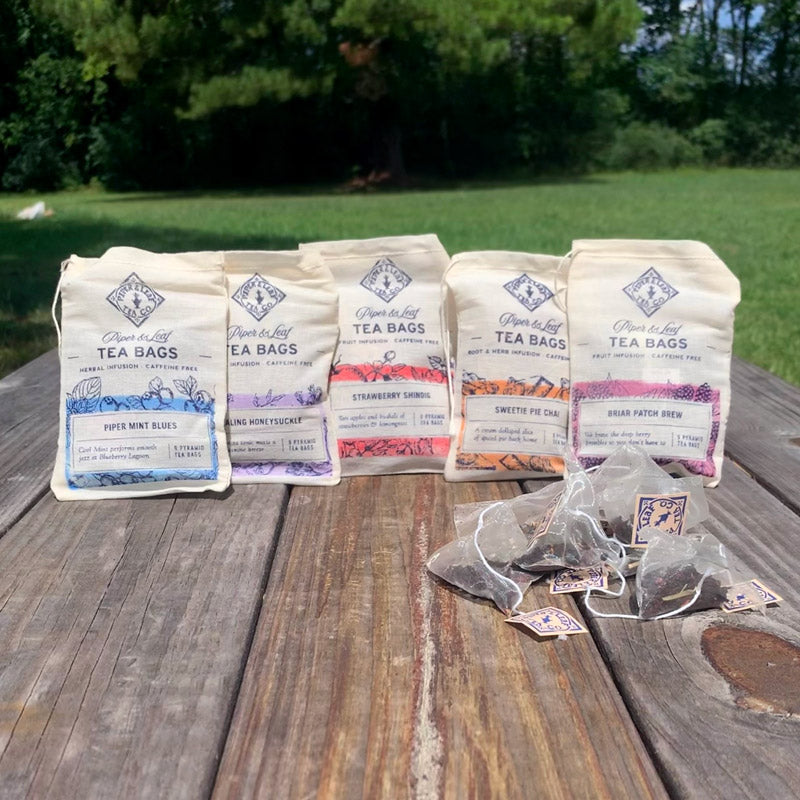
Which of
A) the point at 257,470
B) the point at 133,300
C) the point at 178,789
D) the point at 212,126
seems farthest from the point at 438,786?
the point at 212,126

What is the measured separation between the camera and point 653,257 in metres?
1.61

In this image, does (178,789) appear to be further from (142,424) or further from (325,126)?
(325,126)

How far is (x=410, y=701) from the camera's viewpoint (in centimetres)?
86

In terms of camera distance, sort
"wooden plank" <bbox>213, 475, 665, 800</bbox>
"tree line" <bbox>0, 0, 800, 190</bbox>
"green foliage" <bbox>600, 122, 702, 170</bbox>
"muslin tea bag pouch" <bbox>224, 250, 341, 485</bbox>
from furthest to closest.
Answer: "green foliage" <bbox>600, 122, 702, 170</bbox>
"tree line" <bbox>0, 0, 800, 190</bbox>
"muslin tea bag pouch" <bbox>224, 250, 341, 485</bbox>
"wooden plank" <bbox>213, 475, 665, 800</bbox>

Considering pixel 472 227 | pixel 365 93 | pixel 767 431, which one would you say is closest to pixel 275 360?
pixel 767 431

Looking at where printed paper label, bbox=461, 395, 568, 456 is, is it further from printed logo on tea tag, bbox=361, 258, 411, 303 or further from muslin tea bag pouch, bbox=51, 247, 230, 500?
muslin tea bag pouch, bbox=51, 247, 230, 500

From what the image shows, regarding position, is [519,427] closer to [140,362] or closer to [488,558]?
[488,558]

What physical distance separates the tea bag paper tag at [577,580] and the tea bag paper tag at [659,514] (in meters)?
0.07

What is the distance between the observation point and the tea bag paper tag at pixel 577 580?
3.68 ft

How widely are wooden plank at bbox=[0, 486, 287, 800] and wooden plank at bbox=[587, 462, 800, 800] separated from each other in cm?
36

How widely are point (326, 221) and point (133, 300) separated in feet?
33.0

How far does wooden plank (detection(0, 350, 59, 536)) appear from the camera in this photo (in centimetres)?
146

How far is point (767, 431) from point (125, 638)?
128 cm

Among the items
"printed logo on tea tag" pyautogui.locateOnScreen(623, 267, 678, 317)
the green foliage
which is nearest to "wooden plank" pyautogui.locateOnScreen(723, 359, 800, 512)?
"printed logo on tea tag" pyautogui.locateOnScreen(623, 267, 678, 317)
